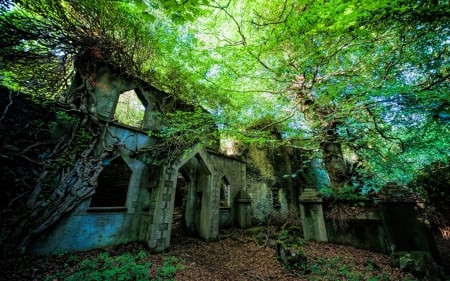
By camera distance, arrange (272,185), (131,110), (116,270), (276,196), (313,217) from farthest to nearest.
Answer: (131,110) < (272,185) < (276,196) < (313,217) < (116,270)

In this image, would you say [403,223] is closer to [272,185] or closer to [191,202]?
[272,185]

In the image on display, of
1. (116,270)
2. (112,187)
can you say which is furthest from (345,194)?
(112,187)

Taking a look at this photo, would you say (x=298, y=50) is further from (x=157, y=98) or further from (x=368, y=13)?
(x=157, y=98)

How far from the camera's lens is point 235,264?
4.90 metres

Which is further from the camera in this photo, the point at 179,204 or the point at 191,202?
the point at 179,204

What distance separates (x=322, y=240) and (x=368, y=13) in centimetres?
653

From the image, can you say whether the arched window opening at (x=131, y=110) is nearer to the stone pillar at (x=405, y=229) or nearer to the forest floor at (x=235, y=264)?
the forest floor at (x=235, y=264)

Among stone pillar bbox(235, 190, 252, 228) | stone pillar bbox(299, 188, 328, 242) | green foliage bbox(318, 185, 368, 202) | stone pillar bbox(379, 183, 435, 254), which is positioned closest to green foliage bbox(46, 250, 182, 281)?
stone pillar bbox(299, 188, 328, 242)

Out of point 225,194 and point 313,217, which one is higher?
point 225,194

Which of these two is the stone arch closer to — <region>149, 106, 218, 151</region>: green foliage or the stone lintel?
<region>149, 106, 218, 151</region>: green foliage

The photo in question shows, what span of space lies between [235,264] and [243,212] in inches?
170

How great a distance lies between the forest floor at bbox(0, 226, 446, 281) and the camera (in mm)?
3762

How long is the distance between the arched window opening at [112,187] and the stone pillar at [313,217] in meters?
8.75

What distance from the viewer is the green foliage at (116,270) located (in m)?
3.49
